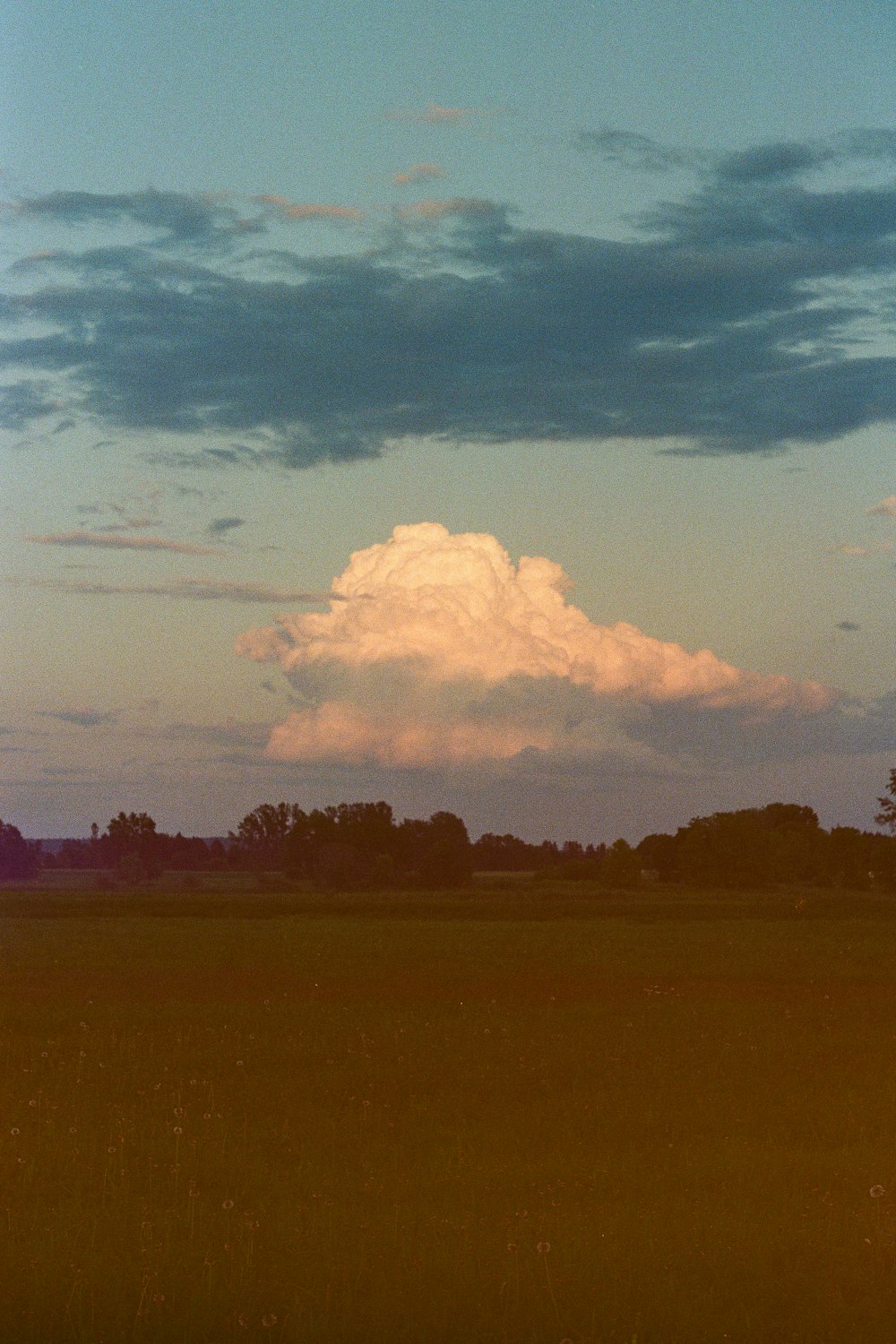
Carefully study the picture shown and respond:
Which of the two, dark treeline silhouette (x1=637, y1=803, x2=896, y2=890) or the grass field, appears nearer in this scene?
the grass field

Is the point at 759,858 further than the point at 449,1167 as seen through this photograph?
Yes

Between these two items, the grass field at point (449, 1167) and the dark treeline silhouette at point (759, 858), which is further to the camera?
the dark treeline silhouette at point (759, 858)

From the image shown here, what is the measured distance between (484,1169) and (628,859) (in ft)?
576

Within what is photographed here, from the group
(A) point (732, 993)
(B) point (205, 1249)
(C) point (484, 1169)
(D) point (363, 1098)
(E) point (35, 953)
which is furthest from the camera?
(E) point (35, 953)

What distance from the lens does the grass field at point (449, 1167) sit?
14.2m

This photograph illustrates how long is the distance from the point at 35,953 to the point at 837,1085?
4593 cm

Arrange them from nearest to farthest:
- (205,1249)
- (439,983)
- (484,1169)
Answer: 1. (205,1249)
2. (484,1169)
3. (439,983)

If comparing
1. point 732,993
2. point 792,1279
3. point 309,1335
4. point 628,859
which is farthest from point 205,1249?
point 628,859

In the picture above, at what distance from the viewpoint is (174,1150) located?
20.5 m

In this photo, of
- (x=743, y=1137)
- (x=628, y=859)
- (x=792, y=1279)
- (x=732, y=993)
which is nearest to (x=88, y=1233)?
(x=792, y=1279)

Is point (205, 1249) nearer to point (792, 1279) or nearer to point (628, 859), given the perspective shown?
point (792, 1279)

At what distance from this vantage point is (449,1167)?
64.2 ft

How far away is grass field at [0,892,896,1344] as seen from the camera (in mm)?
14211

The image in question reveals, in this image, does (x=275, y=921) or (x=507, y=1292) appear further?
(x=275, y=921)
